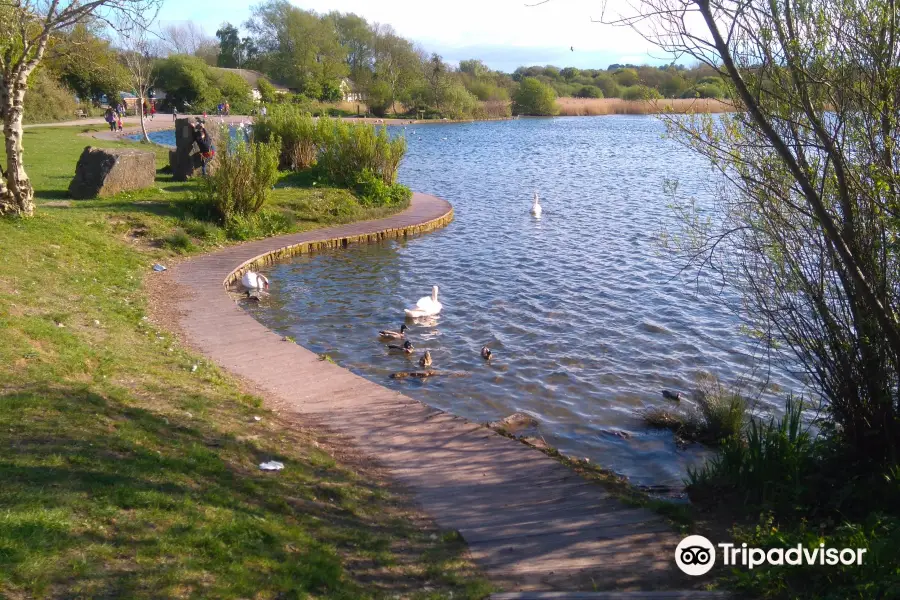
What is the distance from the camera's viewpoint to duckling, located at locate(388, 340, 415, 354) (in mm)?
11305

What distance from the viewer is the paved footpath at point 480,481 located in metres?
5.09

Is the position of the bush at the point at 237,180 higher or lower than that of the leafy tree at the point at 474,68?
lower

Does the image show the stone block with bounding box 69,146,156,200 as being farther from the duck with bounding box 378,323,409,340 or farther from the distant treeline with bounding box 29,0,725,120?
the distant treeline with bounding box 29,0,725,120

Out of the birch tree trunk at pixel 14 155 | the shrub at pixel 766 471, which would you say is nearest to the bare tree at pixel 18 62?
the birch tree trunk at pixel 14 155

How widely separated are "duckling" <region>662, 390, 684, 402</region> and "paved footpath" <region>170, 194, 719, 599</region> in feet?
10.0

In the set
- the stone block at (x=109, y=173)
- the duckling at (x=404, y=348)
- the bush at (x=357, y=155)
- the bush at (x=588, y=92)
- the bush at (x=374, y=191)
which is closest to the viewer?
the duckling at (x=404, y=348)

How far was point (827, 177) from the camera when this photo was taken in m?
5.72

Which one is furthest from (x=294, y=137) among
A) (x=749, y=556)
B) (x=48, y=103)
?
(x=48, y=103)

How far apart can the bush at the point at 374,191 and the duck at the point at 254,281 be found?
906 cm

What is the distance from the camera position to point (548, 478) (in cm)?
672

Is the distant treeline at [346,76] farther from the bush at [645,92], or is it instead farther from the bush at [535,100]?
the bush at [645,92]

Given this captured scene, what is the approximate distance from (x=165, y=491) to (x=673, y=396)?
6846mm

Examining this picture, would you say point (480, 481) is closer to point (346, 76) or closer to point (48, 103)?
point (48, 103)

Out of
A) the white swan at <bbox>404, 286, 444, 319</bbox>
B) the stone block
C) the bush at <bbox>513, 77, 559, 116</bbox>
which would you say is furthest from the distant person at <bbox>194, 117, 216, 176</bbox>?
the bush at <bbox>513, 77, 559, 116</bbox>
